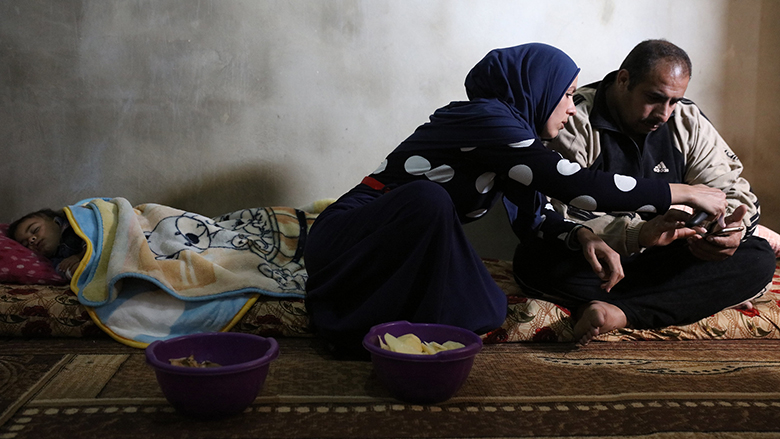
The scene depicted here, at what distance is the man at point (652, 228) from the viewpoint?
150 centimetres

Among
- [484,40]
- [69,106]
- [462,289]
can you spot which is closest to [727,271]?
[462,289]

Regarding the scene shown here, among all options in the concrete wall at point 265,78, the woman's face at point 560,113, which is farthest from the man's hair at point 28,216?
the woman's face at point 560,113

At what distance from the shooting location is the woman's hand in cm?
132

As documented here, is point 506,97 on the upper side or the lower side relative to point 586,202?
upper

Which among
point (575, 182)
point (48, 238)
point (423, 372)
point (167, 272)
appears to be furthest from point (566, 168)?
point (48, 238)

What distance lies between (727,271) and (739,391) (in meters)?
0.55

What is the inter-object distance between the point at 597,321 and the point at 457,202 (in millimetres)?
447

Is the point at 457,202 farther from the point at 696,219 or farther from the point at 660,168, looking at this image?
the point at 660,168

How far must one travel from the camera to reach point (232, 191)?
2.21 metres

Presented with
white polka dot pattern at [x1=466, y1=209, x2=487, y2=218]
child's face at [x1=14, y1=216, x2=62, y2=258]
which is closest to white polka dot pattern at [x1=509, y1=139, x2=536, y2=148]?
white polka dot pattern at [x1=466, y1=209, x2=487, y2=218]

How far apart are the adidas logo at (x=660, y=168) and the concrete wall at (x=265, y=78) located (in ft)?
2.12

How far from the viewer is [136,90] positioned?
213cm

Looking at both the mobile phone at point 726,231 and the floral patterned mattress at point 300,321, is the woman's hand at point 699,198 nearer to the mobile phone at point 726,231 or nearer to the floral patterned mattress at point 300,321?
the mobile phone at point 726,231

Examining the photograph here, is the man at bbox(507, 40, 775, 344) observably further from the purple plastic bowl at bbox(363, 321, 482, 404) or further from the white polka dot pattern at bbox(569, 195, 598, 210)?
the purple plastic bowl at bbox(363, 321, 482, 404)
